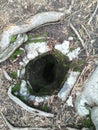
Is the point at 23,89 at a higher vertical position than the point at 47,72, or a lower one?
lower

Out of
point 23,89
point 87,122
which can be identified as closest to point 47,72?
point 23,89

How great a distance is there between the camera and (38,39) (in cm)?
382

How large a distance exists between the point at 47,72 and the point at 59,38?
1.68ft

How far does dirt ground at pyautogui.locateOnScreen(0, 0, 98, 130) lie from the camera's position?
12.3ft

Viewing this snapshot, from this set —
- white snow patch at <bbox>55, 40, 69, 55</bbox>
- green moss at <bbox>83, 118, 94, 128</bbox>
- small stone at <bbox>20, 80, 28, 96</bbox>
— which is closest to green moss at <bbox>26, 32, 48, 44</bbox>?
white snow patch at <bbox>55, 40, 69, 55</bbox>

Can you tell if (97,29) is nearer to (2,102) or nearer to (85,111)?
(85,111)

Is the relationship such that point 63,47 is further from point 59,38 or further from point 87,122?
point 87,122

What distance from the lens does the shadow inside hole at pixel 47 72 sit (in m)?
3.87

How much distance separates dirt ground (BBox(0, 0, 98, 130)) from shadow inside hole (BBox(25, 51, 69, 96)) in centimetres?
16

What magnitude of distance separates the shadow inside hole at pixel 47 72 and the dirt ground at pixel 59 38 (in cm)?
16

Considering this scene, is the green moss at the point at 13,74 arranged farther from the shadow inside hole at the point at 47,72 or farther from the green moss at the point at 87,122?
the green moss at the point at 87,122

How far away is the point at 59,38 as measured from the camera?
3822 mm

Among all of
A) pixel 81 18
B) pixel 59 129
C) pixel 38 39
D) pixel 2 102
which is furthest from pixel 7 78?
pixel 81 18

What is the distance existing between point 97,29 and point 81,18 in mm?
210
